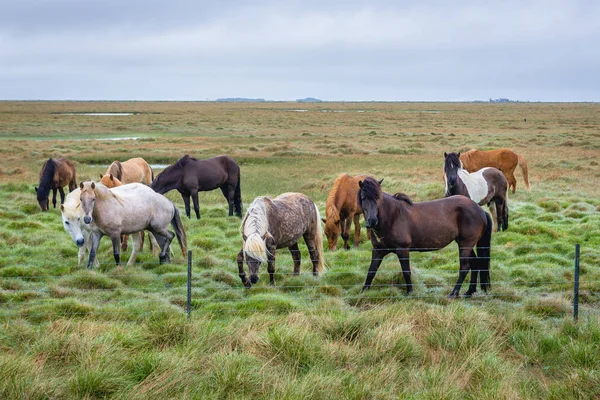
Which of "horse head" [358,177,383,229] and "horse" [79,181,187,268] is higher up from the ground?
"horse head" [358,177,383,229]

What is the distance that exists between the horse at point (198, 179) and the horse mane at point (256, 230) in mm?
5658

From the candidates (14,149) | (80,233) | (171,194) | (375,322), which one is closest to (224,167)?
(171,194)

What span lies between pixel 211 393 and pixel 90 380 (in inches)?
39.3

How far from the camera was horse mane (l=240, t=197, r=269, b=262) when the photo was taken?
283 inches

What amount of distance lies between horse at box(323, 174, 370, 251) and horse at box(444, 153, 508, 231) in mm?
1680

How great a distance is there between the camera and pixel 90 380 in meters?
4.57

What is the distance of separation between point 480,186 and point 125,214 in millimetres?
6741

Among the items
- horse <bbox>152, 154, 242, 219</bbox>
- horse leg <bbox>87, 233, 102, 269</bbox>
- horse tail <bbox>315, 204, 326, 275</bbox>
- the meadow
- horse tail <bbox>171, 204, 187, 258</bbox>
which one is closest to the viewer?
the meadow

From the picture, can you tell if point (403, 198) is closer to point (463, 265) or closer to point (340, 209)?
point (463, 265)

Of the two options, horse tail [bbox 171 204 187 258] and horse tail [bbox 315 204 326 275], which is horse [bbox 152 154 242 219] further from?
horse tail [bbox 315 204 326 275]

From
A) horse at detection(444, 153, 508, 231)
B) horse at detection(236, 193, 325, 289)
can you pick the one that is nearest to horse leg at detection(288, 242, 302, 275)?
horse at detection(236, 193, 325, 289)

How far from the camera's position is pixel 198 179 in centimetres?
1377

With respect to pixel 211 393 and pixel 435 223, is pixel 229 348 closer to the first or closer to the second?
pixel 211 393

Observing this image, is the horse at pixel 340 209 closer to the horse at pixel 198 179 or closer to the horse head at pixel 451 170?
the horse head at pixel 451 170
